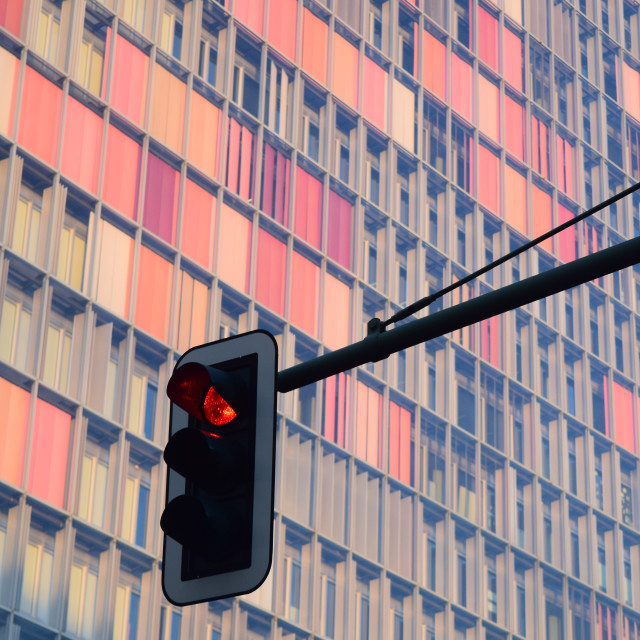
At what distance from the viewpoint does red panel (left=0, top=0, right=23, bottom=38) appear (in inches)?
1748

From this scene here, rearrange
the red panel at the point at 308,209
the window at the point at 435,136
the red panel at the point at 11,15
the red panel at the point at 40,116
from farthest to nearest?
the window at the point at 435,136
the red panel at the point at 308,209
the red panel at the point at 11,15
the red panel at the point at 40,116

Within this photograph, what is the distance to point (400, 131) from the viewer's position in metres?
60.4

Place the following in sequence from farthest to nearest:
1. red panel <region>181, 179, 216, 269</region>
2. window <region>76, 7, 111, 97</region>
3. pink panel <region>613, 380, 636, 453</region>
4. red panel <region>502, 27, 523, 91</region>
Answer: red panel <region>502, 27, 523, 91</region> < pink panel <region>613, 380, 636, 453</region> < red panel <region>181, 179, 216, 269</region> < window <region>76, 7, 111, 97</region>

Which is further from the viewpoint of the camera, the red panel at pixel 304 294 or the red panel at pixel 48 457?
the red panel at pixel 304 294

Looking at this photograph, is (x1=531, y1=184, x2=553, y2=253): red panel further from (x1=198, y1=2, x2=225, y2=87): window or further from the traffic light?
the traffic light

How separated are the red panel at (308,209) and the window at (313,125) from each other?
0.91 meters

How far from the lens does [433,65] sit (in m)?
63.7

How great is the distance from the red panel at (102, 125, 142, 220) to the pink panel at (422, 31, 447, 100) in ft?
60.5

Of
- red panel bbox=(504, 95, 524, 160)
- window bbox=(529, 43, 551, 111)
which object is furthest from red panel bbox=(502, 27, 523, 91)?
red panel bbox=(504, 95, 524, 160)

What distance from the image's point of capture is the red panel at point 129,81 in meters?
47.7

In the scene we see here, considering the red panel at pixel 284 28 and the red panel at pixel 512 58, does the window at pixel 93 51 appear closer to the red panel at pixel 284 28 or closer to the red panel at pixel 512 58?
the red panel at pixel 284 28

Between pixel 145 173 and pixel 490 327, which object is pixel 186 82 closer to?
pixel 145 173

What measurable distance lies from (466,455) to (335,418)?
7660mm

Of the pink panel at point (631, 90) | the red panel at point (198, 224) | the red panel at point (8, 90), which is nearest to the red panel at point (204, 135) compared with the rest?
the red panel at point (198, 224)
